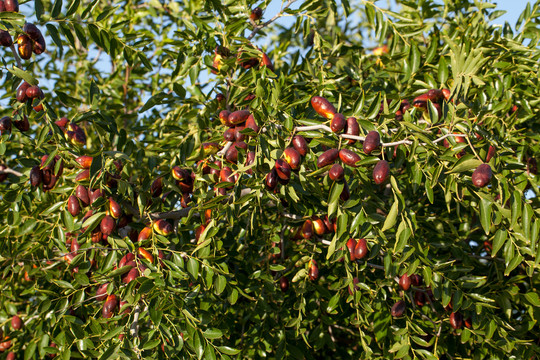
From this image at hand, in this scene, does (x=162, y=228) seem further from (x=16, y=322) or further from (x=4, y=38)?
(x=16, y=322)

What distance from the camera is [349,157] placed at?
1.71m

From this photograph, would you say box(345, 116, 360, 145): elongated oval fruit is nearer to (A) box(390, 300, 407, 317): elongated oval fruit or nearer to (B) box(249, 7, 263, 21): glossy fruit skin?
(A) box(390, 300, 407, 317): elongated oval fruit

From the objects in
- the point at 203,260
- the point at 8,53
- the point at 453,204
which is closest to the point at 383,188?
the point at 453,204

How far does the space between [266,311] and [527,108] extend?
1.82m

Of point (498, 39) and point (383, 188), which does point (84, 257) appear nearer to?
point (383, 188)

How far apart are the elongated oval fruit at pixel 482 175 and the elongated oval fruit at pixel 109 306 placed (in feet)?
4.98

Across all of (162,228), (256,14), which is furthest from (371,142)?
(256,14)

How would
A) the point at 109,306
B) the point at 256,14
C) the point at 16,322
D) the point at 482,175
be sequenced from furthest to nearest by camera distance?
the point at 16,322 < the point at 256,14 < the point at 109,306 < the point at 482,175

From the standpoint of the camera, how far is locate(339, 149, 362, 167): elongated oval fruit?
67.0 inches

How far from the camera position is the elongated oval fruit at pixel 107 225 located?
2.06 metres

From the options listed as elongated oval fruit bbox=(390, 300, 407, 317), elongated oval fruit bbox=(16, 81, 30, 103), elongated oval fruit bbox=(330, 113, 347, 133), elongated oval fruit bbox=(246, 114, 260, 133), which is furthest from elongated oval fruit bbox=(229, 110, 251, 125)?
elongated oval fruit bbox=(390, 300, 407, 317)

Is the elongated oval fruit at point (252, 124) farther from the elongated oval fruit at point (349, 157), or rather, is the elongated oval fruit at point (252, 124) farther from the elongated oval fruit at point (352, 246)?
the elongated oval fruit at point (352, 246)

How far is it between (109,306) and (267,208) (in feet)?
3.30

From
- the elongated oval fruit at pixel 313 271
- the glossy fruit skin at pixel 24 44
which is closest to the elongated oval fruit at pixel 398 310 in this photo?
the elongated oval fruit at pixel 313 271
